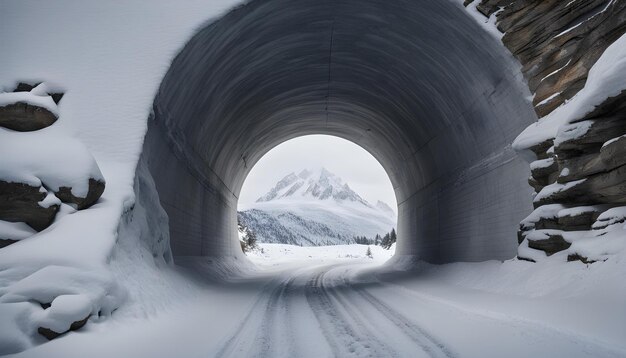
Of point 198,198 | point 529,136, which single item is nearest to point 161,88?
point 198,198

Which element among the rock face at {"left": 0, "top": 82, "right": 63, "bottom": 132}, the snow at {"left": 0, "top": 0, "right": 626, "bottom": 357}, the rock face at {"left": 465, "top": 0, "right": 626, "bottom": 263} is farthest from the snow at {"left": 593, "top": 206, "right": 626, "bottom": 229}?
the rock face at {"left": 0, "top": 82, "right": 63, "bottom": 132}

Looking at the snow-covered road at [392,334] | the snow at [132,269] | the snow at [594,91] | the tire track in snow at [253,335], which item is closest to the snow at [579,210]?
the snow at [132,269]

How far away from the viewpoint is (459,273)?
11.7 meters

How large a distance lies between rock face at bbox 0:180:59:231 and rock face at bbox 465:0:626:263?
326 inches

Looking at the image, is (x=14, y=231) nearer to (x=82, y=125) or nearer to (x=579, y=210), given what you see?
(x=82, y=125)

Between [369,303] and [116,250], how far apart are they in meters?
4.65

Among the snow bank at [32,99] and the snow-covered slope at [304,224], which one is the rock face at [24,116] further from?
the snow-covered slope at [304,224]

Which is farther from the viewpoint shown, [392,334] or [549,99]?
[549,99]

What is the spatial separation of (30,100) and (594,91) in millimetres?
9467

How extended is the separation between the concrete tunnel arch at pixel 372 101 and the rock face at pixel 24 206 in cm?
278

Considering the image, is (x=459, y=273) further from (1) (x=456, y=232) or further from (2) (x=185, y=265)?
(2) (x=185, y=265)

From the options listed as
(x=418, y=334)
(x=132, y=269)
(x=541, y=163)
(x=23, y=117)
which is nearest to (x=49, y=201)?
(x=132, y=269)

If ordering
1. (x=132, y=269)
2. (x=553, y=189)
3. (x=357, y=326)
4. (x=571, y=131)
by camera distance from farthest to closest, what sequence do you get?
(x=553, y=189) < (x=571, y=131) < (x=132, y=269) < (x=357, y=326)

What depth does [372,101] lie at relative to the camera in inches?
647
